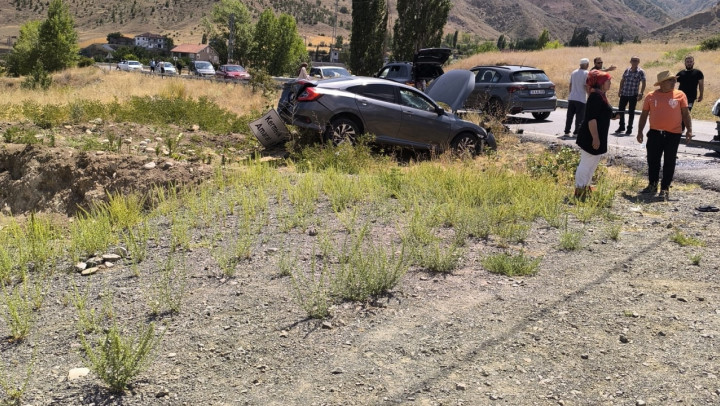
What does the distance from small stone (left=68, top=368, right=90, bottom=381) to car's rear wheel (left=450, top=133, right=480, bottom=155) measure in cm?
886

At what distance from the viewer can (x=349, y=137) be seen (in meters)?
10.8

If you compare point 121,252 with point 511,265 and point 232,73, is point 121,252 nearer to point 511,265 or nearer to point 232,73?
point 511,265

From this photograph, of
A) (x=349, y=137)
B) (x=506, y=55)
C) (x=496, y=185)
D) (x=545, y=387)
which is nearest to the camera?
(x=545, y=387)

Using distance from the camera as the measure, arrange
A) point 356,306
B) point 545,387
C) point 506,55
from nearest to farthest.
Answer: point 545,387
point 356,306
point 506,55

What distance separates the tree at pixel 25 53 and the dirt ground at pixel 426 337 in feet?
172

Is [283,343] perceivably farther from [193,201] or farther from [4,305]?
[193,201]

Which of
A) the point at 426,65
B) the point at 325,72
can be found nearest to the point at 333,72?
the point at 325,72

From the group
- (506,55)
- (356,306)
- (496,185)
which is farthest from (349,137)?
(506,55)

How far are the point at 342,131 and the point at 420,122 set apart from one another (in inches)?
63.1

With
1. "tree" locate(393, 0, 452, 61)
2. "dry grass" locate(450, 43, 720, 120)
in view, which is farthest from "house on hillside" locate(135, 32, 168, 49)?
"tree" locate(393, 0, 452, 61)

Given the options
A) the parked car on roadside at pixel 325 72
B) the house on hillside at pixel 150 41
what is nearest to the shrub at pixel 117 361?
the parked car on roadside at pixel 325 72

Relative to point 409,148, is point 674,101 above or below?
above

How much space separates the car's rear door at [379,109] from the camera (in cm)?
1088

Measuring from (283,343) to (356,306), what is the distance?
0.73 meters
